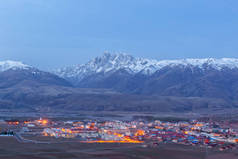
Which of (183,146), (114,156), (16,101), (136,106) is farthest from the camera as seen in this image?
(16,101)

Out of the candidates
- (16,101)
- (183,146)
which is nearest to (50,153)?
(183,146)

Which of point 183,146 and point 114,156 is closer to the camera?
point 114,156

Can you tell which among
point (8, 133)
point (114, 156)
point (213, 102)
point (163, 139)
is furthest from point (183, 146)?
point (213, 102)

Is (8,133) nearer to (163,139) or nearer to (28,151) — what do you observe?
(28,151)

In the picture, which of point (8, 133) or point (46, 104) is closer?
point (8, 133)

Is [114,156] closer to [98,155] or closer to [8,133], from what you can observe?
[98,155]

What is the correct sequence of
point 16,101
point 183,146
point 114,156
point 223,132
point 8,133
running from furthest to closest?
point 16,101, point 223,132, point 8,133, point 183,146, point 114,156
